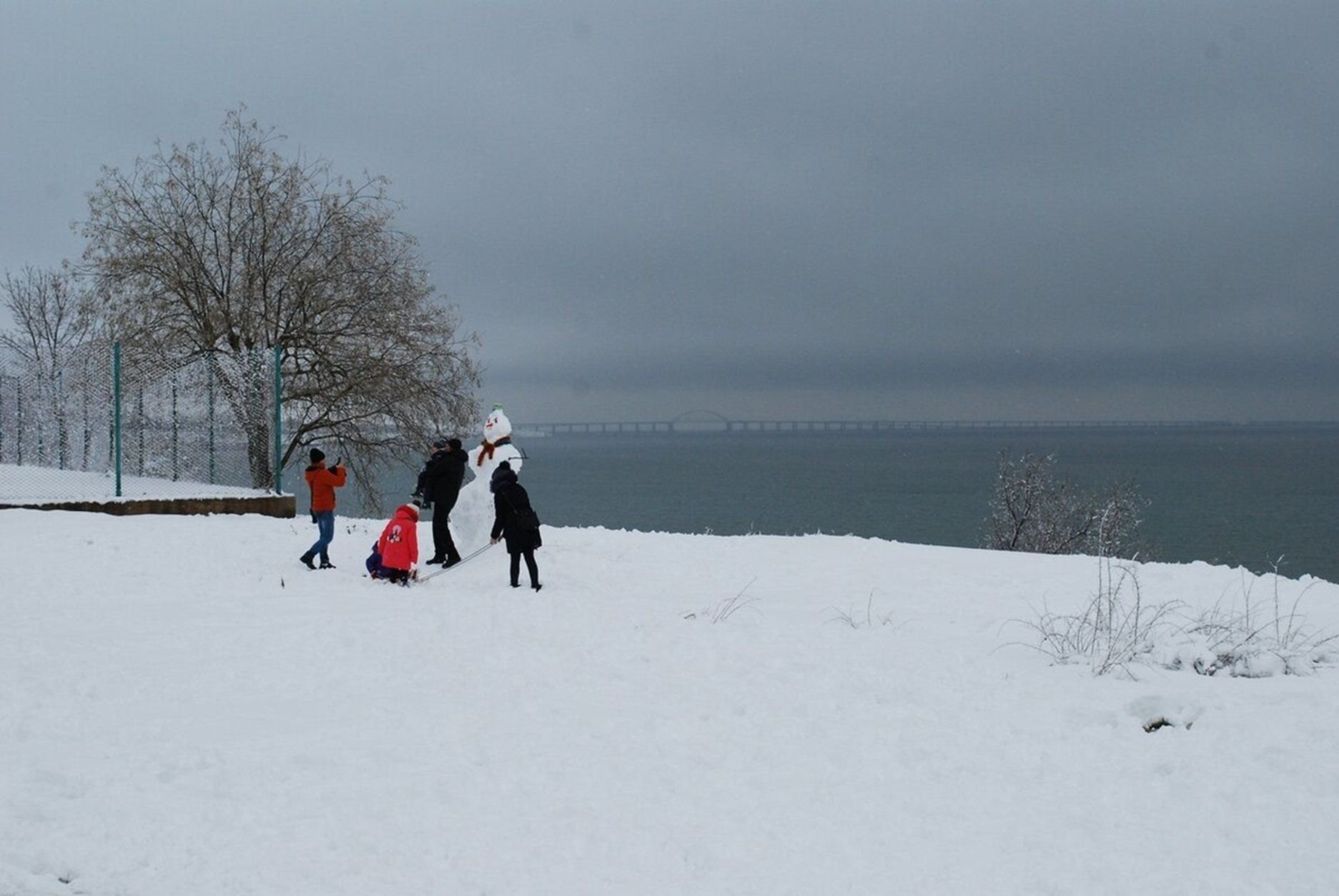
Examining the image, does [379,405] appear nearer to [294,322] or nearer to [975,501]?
[294,322]

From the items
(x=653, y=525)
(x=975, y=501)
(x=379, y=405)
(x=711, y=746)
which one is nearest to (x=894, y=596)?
(x=711, y=746)

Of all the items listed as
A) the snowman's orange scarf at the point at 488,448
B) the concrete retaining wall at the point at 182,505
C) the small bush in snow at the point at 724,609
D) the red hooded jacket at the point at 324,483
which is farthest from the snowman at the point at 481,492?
the concrete retaining wall at the point at 182,505

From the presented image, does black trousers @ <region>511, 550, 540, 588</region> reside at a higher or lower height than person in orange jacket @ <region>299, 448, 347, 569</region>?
lower

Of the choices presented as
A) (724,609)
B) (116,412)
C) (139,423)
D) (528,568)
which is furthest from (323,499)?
(139,423)

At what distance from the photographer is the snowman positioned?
46.0 feet

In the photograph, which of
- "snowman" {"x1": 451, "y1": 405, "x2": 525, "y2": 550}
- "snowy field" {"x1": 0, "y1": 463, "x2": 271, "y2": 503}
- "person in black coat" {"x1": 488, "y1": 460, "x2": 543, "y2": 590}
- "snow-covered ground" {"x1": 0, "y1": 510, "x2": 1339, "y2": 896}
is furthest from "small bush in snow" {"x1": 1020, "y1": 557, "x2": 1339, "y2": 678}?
"snowy field" {"x1": 0, "y1": 463, "x2": 271, "y2": 503}

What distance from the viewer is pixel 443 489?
13.9 meters

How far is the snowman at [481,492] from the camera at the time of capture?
14016 millimetres

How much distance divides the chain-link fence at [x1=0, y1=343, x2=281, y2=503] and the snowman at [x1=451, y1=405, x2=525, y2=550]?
6.56m

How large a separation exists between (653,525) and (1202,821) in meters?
70.4

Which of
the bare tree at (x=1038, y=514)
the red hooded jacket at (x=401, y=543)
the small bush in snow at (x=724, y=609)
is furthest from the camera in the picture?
the bare tree at (x=1038, y=514)

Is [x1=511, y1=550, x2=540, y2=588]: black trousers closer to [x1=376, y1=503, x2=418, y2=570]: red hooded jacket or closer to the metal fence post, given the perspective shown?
[x1=376, y1=503, x2=418, y2=570]: red hooded jacket

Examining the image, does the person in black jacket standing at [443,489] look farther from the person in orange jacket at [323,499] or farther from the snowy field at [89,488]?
the snowy field at [89,488]

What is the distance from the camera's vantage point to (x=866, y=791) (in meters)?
5.61
